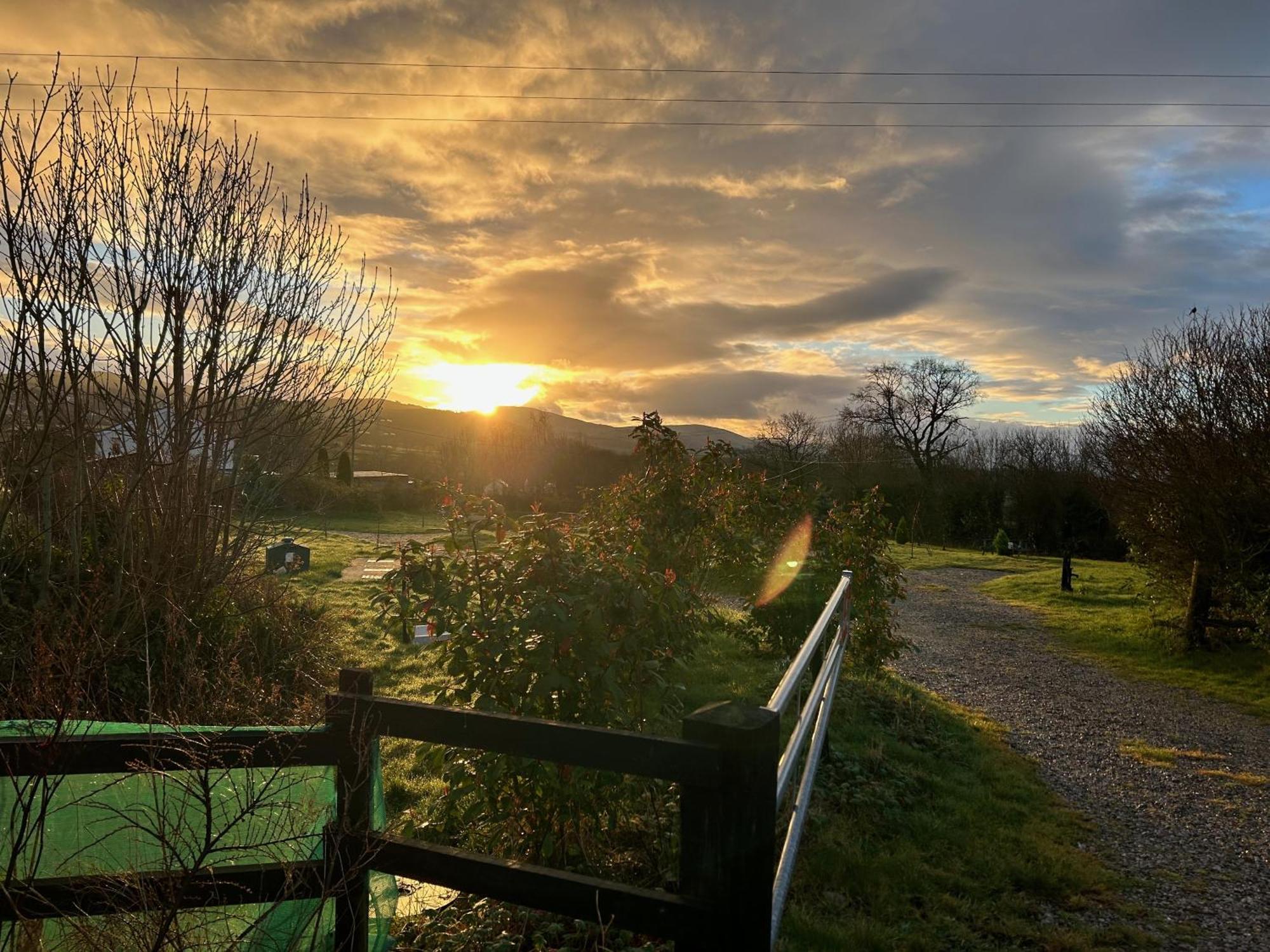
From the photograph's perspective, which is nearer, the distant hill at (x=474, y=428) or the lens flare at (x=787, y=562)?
the lens flare at (x=787, y=562)

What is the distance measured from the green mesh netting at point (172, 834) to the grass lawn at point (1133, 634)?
10.6 m

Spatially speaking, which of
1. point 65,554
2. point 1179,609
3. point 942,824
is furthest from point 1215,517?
point 65,554

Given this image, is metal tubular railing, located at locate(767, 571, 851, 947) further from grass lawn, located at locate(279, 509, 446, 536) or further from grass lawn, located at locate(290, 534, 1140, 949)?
grass lawn, located at locate(279, 509, 446, 536)

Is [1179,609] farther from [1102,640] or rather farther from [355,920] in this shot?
[355,920]

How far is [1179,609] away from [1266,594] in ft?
10.8

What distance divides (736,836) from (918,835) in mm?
3364

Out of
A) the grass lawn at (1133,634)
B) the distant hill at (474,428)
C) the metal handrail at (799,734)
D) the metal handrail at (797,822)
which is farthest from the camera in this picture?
the distant hill at (474,428)

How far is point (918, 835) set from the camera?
183 inches

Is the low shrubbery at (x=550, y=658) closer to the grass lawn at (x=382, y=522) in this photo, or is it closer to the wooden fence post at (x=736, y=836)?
the wooden fence post at (x=736, y=836)

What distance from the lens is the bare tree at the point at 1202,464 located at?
1042cm

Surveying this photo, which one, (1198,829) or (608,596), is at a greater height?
(608,596)

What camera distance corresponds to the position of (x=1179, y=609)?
12914 millimetres

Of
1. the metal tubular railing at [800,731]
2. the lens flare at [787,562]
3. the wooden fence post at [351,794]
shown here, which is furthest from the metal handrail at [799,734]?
the lens flare at [787,562]

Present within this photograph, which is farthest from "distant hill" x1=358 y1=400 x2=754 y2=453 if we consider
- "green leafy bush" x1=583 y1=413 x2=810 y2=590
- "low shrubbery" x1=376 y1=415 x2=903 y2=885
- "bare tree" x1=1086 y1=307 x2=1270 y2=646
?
"bare tree" x1=1086 y1=307 x2=1270 y2=646
